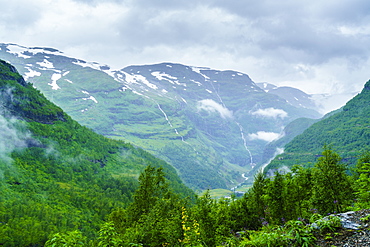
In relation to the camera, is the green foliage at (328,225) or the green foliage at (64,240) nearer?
the green foliage at (64,240)

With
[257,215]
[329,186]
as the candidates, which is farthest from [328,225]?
[257,215]

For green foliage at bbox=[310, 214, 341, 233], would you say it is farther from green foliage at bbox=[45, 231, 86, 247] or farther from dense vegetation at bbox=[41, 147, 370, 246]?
green foliage at bbox=[45, 231, 86, 247]

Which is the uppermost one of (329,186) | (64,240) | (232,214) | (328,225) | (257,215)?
(329,186)

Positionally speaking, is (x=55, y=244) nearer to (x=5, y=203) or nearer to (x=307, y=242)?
(x=307, y=242)

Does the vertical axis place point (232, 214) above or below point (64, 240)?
above

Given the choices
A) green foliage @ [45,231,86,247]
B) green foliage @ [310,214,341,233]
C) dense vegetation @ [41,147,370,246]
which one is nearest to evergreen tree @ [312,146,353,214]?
dense vegetation @ [41,147,370,246]

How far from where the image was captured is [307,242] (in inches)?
580

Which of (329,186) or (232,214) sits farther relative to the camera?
(232,214)

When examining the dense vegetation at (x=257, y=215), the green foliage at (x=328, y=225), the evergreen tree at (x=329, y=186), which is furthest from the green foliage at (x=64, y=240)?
the evergreen tree at (x=329, y=186)

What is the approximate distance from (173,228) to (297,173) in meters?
24.6

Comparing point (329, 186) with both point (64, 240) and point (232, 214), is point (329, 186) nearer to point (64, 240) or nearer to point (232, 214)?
point (232, 214)

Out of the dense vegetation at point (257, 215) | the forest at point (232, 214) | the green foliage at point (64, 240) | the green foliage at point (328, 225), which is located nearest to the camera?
the green foliage at point (64, 240)

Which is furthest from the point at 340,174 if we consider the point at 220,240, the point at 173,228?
the point at 173,228

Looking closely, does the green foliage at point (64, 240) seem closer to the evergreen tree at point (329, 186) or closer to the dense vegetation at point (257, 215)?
the dense vegetation at point (257, 215)
